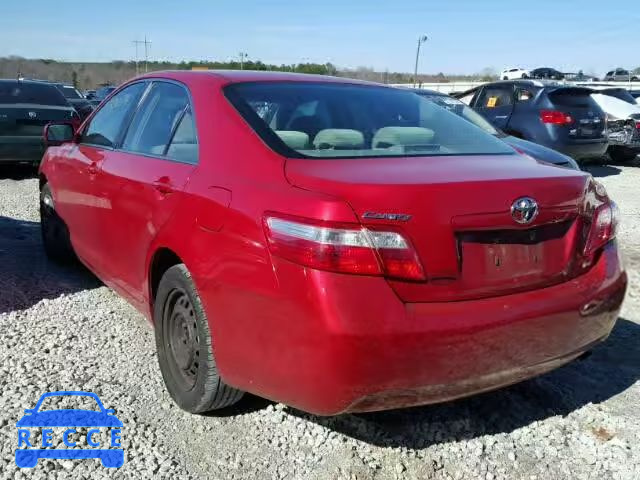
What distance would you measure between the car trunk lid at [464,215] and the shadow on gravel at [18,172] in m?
9.16

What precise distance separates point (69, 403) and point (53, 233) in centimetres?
239

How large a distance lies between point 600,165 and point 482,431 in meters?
12.6

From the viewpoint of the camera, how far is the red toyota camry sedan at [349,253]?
7.15 feet

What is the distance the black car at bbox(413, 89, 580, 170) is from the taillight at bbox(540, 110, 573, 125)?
2600 mm

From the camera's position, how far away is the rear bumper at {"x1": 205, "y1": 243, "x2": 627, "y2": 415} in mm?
2150

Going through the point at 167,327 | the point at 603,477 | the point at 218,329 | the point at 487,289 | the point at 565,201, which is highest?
the point at 565,201

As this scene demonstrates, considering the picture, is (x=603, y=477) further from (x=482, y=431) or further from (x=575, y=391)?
(x=575, y=391)

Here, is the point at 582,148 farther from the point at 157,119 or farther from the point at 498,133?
the point at 157,119

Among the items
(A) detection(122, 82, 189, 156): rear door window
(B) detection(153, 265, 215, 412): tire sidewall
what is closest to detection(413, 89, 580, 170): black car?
(A) detection(122, 82, 189, 156): rear door window

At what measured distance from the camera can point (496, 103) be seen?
11750 mm

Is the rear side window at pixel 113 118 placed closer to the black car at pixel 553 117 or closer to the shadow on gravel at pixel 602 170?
the black car at pixel 553 117

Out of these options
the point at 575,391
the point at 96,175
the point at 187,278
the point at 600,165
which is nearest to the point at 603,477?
the point at 575,391

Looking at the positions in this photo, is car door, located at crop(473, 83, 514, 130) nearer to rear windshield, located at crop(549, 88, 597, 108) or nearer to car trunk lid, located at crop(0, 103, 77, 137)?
rear windshield, located at crop(549, 88, 597, 108)

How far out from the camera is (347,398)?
7.25ft
